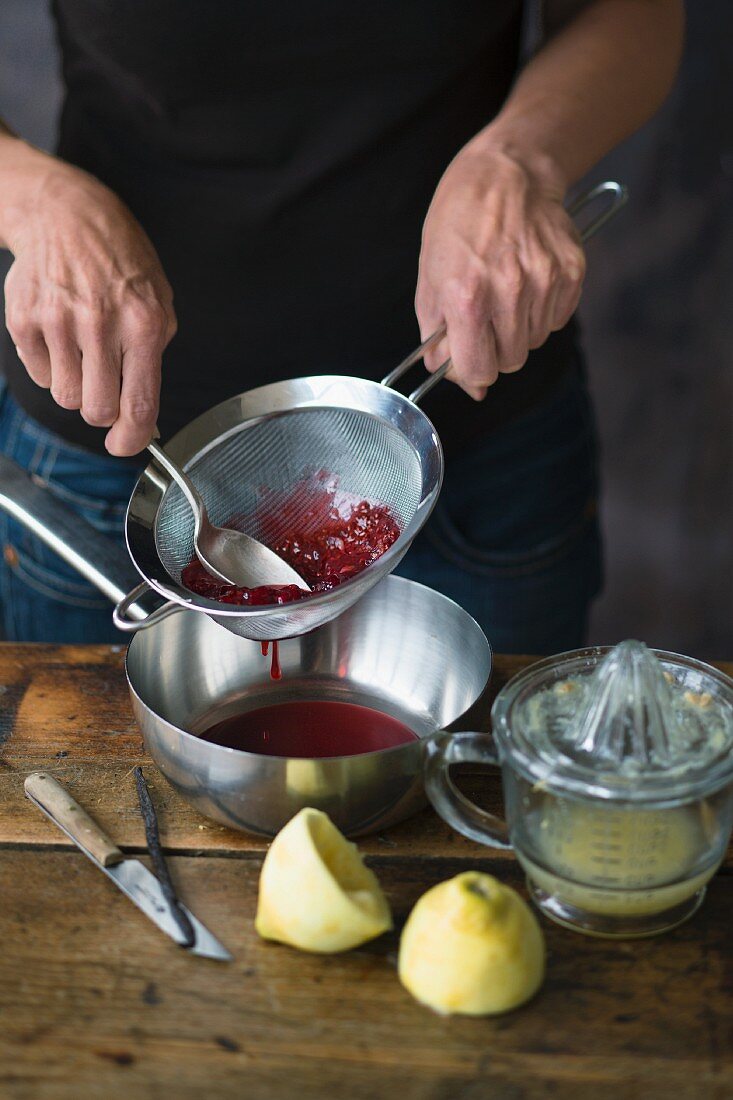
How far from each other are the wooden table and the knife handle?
1 centimetres

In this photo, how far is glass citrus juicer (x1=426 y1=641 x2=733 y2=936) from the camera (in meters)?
0.78

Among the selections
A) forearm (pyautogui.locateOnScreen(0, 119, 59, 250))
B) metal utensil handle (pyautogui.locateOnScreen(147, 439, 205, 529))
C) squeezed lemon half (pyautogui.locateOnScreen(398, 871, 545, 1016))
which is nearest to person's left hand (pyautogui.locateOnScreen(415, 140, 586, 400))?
metal utensil handle (pyautogui.locateOnScreen(147, 439, 205, 529))

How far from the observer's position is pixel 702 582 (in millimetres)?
2463

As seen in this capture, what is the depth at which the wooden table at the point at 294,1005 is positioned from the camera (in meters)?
0.73

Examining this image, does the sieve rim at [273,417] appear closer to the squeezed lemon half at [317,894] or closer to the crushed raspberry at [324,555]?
the crushed raspberry at [324,555]

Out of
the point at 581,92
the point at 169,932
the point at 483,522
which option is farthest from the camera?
the point at 483,522

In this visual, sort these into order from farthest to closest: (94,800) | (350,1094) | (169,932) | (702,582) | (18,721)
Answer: (702,582)
(18,721)
(94,800)
(169,932)
(350,1094)

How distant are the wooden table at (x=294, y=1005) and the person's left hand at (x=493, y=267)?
1.41ft

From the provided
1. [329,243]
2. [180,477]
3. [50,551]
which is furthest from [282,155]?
[50,551]

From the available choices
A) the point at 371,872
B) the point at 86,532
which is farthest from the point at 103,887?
the point at 86,532

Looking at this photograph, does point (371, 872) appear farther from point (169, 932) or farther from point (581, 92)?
point (581, 92)

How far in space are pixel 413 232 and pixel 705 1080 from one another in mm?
903

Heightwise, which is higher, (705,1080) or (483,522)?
(705,1080)

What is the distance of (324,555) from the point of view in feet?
3.64
